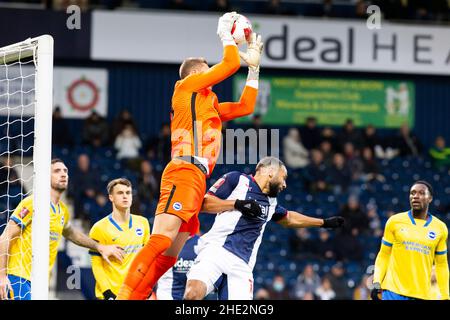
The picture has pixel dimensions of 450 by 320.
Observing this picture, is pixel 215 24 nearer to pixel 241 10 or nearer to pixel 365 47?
pixel 241 10

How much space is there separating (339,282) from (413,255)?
768cm

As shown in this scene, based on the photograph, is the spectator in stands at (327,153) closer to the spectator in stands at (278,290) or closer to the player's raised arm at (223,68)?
the spectator in stands at (278,290)

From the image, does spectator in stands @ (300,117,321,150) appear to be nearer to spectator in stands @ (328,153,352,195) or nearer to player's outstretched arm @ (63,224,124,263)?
spectator in stands @ (328,153,352,195)

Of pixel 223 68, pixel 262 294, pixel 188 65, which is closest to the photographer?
pixel 223 68

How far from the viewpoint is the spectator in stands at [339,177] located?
21000mm

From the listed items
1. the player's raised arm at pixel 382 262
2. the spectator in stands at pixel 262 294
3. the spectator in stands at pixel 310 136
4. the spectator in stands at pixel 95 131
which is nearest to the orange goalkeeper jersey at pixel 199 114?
the player's raised arm at pixel 382 262

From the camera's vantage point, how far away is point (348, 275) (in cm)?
1911

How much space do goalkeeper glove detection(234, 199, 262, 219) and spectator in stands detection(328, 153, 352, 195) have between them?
12.3 meters

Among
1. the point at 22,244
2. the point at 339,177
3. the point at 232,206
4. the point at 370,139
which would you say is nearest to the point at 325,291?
the point at 339,177

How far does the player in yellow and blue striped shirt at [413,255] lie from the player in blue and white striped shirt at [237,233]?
1437 mm

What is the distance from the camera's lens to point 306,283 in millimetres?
17828

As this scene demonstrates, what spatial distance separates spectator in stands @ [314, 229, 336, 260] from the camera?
19.1m

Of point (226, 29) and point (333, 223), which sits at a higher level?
point (226, 29)

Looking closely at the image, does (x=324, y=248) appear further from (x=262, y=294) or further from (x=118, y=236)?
(x=118, y=236)
